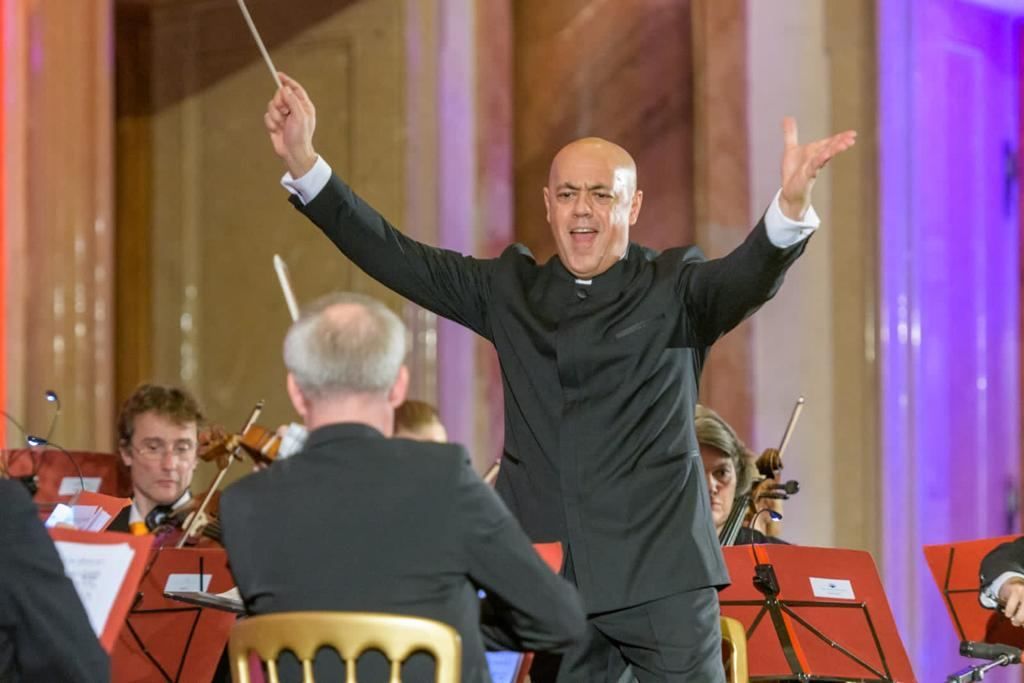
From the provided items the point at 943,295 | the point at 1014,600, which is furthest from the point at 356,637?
the point at 943,295

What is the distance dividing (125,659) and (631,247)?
135 cm

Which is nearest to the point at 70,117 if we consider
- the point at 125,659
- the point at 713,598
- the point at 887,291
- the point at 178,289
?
the point at 178,289

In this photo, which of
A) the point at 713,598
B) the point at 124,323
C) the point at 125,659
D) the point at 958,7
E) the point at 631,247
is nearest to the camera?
the point at 713,598

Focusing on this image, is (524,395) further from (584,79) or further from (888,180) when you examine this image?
(584,79)

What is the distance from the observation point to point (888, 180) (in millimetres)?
5324

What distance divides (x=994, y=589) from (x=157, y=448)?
7.29ft

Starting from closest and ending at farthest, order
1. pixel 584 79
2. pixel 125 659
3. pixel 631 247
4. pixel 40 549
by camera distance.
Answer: pixel 40 549 < pixel 631 247 < pixel 125 659 < pixel 584 79

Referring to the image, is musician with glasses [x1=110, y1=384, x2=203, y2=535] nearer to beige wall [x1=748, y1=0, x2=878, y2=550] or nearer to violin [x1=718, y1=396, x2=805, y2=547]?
violin [x1=718, y1=396, x2=805, y2=547]

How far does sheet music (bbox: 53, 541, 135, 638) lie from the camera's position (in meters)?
2.39

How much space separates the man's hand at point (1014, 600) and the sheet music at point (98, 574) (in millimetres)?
1931

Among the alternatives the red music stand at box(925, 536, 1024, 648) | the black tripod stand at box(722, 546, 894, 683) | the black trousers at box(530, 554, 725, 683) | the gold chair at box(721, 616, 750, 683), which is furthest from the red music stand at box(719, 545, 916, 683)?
the black trousers at box(530, 554, 725, 683)

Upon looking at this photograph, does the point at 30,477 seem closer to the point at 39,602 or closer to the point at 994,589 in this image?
the point at 39,602

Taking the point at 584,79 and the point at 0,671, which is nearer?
the point at 0,671

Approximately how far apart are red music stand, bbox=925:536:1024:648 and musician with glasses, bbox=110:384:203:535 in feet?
6.35
